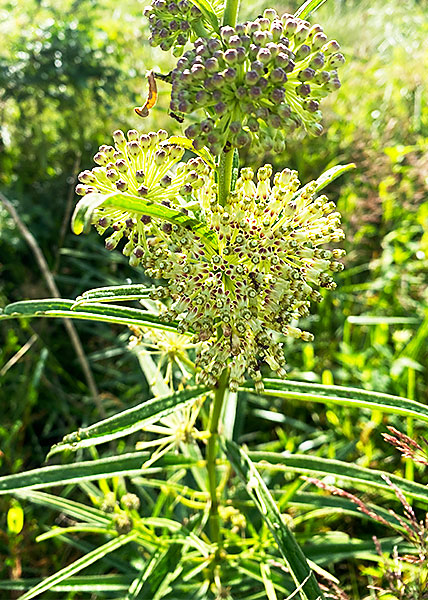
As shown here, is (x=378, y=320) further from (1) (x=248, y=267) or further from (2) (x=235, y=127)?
(2) (x=235, y=127)

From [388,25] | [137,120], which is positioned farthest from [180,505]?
[388,25]

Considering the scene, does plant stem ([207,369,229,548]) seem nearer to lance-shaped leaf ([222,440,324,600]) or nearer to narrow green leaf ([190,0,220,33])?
lance-shaped leaf ([222,440,324,600])

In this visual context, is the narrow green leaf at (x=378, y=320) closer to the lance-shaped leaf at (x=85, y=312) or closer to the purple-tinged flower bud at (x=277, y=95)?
the lance-shaped leaf at (x=85, y=312)

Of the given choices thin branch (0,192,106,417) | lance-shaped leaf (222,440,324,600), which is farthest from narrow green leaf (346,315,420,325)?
lance-shaped leaf (222,440,324,600)

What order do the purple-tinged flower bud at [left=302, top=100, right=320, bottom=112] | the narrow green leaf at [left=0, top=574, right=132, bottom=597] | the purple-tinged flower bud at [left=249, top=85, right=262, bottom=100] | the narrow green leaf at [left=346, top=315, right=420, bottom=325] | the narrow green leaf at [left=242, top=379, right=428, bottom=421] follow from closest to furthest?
the purple-tinged flower bud at [left=249, top=85, right=262, bottom=100] < the purple-tinged flower bud at [left=302, top=100, right=320, bottom=112] < the narrow green leaf at [left=242, top=379, right=428, bottom=421] < the narrow green leaf at [left=0, top=574, right=132, bottom=597] < the narrow green leaf at [left=346, top=315, right=420, bottom=325]

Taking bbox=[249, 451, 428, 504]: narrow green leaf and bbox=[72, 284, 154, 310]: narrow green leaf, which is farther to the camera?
bbox=[249, 451, 428, 504]: narrow green leaf

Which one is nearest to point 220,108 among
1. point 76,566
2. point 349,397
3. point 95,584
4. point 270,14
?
point 270,14

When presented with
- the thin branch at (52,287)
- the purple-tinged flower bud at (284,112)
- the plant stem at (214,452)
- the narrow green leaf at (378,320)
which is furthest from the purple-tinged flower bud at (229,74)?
the narrow green leaf at (378,320)
